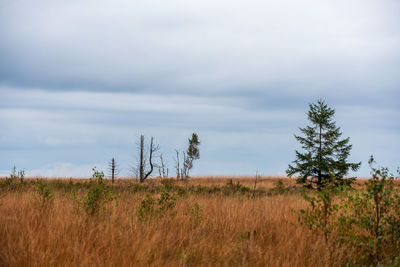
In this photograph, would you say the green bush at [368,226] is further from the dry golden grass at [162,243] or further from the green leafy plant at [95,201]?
the green leafy plant at [95,201]

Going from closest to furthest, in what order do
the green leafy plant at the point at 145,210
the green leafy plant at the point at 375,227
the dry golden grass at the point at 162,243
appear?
the dry golden grass at the point at 162,243, the green leafy plant at the point at 375,227, the green leafy plant at the point at 145,210

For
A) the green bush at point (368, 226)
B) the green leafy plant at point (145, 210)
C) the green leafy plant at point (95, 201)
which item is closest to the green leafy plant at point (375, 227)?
the green bush at point (368, 226)

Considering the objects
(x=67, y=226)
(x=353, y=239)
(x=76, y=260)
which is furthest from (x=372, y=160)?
(x=67, y=226)

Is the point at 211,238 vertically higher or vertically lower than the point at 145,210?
lower

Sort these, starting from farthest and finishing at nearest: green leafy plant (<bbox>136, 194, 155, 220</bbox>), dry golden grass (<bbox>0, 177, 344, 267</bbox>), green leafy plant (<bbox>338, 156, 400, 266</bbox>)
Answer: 1. green leafy plant (<bbox>136, 194, 155, 220</bbox>)
2. green leafy plant (<bbox>338, 156, 400, 266</bbox>)
3. dry golden grass (<bbox>0, 177, 344, 267</bbox>)

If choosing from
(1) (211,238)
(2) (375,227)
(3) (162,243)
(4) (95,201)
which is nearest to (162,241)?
(3) (162,243)

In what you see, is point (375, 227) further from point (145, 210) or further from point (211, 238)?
point (145, 210)

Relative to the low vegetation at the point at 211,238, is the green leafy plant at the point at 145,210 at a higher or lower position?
higher

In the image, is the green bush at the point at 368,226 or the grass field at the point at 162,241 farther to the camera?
the green bush at the point at 368,226

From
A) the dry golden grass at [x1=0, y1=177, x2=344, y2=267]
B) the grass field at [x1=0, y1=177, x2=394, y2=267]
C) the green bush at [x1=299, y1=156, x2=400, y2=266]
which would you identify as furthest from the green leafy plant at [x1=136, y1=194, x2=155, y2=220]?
the green bush at [x1=299, y1=156, x2=400, y2=266]

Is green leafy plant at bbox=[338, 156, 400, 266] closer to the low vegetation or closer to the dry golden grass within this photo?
the low vegetation

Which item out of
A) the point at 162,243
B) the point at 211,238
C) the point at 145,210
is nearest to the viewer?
the point at 162,243

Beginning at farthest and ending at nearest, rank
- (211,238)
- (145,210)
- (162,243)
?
(145,210) < (211,238) < (162,243)

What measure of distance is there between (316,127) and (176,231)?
58.1 ft
